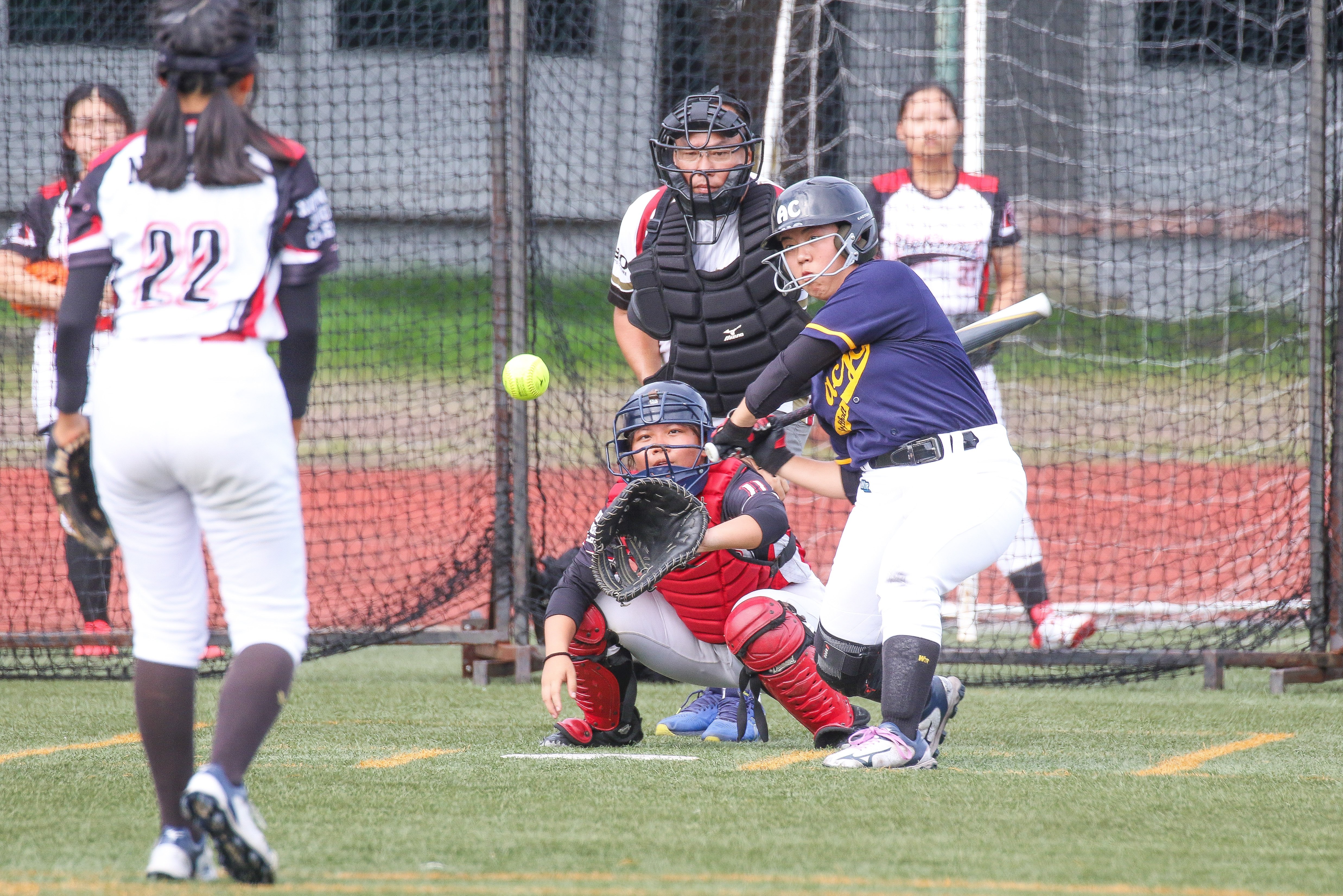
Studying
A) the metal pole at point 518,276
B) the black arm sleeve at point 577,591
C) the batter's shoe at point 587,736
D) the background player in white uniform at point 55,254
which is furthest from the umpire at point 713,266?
the background player in white uniform at point 55,254

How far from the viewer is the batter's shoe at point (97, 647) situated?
20.9ft

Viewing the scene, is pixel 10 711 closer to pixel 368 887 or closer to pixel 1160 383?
pixel 368 887

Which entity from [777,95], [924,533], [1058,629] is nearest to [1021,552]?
[1058,629]

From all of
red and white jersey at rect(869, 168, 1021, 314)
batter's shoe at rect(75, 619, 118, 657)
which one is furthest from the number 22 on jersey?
red and white jersey at rect(869, 168, 1021, 314)

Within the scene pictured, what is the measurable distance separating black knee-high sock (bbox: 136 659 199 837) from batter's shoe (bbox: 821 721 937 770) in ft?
5.74

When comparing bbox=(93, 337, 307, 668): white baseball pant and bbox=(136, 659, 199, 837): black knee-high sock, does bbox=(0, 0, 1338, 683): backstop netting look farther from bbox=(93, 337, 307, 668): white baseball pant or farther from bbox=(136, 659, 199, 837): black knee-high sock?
bbox=(136, 659, 199, 837): black knee-high sock

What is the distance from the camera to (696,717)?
15.9 ft

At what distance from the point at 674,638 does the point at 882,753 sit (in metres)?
0.87

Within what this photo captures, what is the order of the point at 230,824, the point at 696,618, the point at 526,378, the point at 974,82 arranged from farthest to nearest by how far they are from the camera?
the point at 974,82 < the point at 526,378 < the point at 696,618 < the point at 230,824

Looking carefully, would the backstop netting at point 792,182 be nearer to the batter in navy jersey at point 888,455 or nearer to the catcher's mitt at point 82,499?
the catcher's mitt at point 82,499

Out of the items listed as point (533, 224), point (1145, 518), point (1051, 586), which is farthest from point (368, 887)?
point (1145, 518)

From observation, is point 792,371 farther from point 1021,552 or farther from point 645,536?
point 1021,552

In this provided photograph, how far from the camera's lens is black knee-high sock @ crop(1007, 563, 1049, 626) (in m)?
6.72

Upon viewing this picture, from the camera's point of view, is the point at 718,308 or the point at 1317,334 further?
the point at 1317,334
